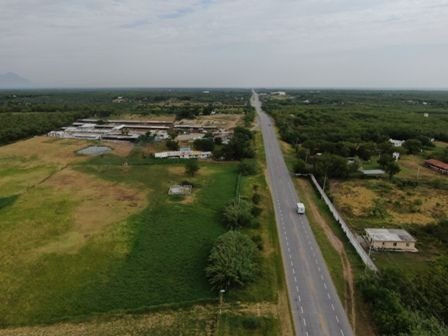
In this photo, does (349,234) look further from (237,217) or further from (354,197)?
(354,197)

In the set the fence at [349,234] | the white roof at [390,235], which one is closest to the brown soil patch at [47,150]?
the fence at [349,234]

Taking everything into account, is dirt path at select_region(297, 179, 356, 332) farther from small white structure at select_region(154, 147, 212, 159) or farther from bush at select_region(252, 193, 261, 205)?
small white structure at select_region(154, 147, 212, 159)

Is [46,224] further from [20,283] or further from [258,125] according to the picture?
[258,125]

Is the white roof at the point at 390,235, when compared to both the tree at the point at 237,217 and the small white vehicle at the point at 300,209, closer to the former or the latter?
the small white vehicle at the point at 300,209

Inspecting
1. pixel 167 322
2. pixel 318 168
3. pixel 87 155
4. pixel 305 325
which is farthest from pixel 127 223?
pixel 87 155

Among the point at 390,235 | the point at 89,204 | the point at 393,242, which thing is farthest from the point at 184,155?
the point at 393,242

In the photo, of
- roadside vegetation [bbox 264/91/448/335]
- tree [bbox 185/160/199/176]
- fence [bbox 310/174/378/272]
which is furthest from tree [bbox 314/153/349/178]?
tree [bbox 185/160/199/176]
